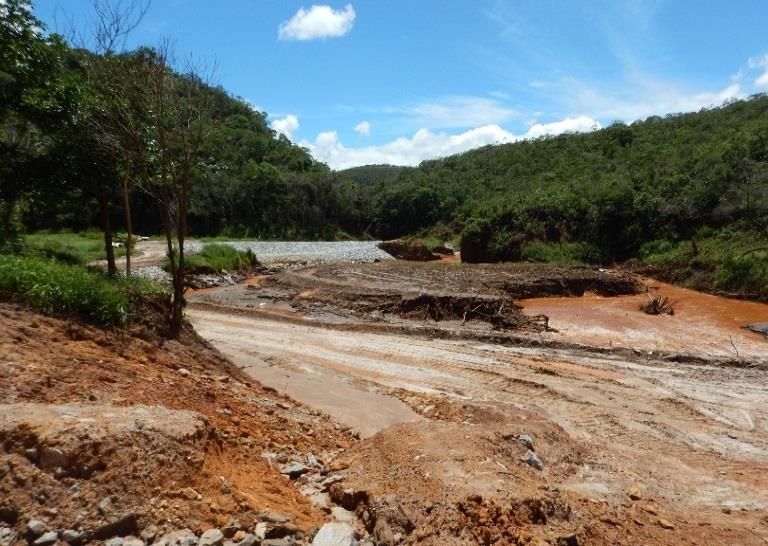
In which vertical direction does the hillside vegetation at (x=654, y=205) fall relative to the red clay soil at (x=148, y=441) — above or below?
above

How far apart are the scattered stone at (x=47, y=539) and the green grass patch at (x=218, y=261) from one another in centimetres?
2441

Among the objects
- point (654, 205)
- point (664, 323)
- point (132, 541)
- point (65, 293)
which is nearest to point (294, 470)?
point (132, 541)

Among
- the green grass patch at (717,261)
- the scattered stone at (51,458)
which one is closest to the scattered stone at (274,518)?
the scattered stone at (51,458)

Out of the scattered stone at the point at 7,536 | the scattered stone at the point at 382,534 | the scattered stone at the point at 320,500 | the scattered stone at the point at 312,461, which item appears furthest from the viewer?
the scattered stone at the point at 312,461

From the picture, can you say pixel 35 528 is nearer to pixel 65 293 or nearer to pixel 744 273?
pixel 65 293

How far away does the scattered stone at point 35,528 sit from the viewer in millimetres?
3311

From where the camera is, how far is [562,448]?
24.5 ft

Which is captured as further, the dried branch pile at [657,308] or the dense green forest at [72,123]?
the dried branch pile at [657,308]

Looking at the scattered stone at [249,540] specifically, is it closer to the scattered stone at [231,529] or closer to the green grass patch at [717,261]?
the scattered stone at [231,529]

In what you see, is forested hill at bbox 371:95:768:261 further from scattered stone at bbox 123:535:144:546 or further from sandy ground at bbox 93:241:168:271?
scattered stone at bbox 123:535:144:546

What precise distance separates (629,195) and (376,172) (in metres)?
116

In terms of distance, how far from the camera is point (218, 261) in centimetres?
2947

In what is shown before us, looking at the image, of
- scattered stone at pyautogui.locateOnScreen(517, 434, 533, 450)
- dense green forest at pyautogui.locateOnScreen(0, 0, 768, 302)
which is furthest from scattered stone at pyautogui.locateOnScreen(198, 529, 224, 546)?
dense green forest at pyautogui.locateOnScreen(0, 0, 768, 302)

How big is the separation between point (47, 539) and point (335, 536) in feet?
6.22
